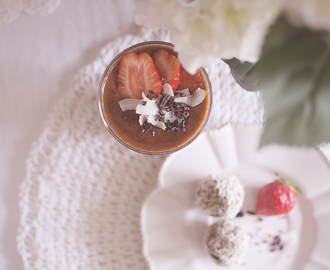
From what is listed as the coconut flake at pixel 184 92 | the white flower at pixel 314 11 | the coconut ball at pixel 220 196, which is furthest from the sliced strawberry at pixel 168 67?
the white flower at pixel 314 11

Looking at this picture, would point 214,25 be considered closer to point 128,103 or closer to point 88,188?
point 128,103

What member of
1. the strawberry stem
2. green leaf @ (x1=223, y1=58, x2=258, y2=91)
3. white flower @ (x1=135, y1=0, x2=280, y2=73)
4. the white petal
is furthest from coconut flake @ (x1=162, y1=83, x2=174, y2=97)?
the strawberry stem

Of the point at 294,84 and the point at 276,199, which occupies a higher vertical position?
the point at 276,199

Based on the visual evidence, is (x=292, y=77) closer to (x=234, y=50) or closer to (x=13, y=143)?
(x=234, y=50)

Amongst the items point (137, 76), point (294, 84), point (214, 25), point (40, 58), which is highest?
point (40, 58)

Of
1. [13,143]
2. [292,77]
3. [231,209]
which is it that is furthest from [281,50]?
[13,143]

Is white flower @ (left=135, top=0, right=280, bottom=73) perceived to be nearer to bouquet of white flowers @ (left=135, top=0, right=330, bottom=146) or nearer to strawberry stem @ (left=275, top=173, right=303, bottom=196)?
bouquet of white flowers @ (left=135, top=0, right=330, bottom=146)

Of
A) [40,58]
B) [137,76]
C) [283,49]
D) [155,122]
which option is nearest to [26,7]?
[40,58]
